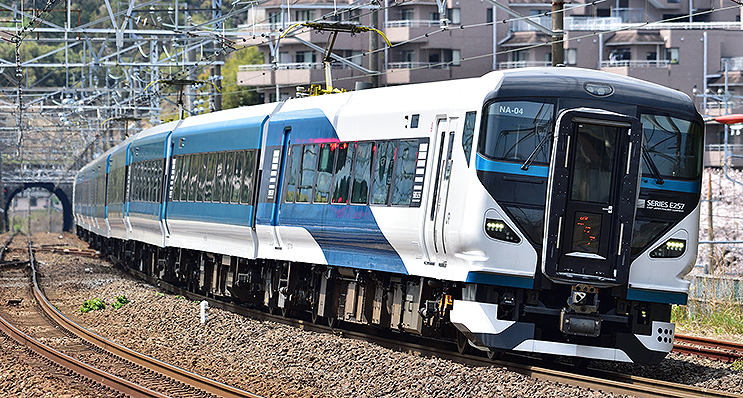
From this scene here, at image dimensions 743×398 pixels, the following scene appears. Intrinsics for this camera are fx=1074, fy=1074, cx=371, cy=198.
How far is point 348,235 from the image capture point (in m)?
13.2

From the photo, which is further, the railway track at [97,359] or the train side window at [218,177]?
the train side window at [218,177]

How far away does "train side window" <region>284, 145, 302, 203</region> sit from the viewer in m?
14.9

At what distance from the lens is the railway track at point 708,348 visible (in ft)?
39.1

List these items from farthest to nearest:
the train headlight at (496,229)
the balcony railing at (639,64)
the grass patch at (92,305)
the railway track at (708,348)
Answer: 1. the balcony railing at (639,64)
2. the grass patch at (92,305)
3. the railway track at (708,348)
4. the train headlight at (496,229)

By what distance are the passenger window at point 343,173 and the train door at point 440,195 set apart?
222 centimetres

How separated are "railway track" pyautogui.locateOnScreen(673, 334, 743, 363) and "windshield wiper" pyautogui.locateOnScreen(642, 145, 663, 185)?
8.11ft

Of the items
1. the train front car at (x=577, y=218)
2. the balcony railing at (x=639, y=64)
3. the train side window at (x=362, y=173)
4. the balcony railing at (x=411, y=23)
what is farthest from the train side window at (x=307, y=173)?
the balcony railing at (x=411, y=23)

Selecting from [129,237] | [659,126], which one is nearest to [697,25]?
[129,237]

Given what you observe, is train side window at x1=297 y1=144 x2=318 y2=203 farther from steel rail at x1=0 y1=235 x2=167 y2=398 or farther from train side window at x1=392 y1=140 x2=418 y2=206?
steel rail at x1=0 y1=235 x2=167 y2=398

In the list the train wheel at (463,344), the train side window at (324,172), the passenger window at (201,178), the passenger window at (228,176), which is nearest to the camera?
the train wheel at (463,344)

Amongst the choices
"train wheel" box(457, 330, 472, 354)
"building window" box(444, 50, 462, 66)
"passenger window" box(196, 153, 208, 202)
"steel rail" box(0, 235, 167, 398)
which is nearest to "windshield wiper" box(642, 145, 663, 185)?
"train wheel" box(457, 330, 472, 354)

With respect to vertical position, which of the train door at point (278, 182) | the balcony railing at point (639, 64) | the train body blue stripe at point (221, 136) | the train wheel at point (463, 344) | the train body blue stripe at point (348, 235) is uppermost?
the balcony railing at point (639, 64)

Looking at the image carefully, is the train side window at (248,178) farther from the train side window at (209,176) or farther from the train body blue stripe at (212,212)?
the train side window at (209,176)

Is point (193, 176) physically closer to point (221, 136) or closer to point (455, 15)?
point (221, 136)
